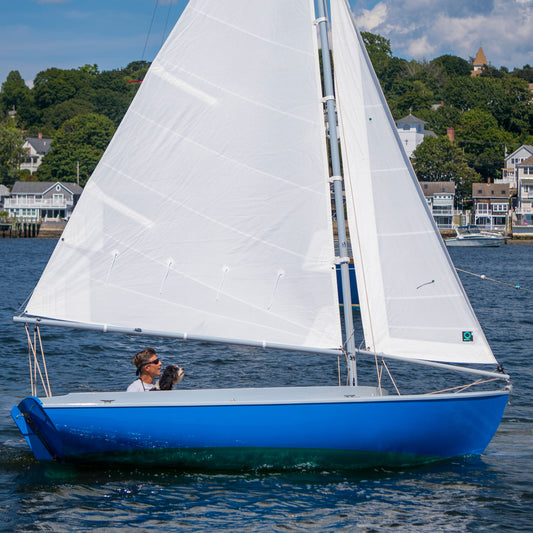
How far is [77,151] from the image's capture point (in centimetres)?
14500

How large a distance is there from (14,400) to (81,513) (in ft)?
21.6

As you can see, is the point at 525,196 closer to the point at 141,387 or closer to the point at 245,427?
the point at 141,387

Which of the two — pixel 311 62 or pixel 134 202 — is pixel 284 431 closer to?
pixel 134 202

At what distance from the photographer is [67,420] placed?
11.0 m

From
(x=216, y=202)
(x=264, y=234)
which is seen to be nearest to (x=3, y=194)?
(x=216, y=202)

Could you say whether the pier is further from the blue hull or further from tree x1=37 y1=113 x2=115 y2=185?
the blue hull

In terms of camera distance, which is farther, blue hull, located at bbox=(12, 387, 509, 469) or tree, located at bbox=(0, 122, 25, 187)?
tree, located at bbox=(0, 122, 25, 187)

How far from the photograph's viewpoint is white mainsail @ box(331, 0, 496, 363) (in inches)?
456

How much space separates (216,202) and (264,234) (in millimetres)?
799

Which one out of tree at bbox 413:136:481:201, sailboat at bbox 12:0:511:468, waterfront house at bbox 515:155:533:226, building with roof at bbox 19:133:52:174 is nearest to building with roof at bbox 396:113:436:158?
tree at bbox 413:136:481:201

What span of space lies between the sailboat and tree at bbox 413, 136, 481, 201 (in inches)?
4898

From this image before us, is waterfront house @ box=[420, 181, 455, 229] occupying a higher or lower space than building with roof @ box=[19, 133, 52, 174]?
lower

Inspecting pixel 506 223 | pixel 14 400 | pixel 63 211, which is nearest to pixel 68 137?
pixel 63 211

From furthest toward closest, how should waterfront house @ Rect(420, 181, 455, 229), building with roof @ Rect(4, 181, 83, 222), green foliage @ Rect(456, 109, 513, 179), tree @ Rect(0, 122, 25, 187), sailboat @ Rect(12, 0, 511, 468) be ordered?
green foliage @ Rect(456, 109, 513, 179) < tree @ Rect(0, 122, 25, 187) < building with roof @ Rect(4, 181, 83, 222) < waterfront house @ Rect(420, 181, 455, 229) < sailboat @ Rect(12, 0, 511, 468)
